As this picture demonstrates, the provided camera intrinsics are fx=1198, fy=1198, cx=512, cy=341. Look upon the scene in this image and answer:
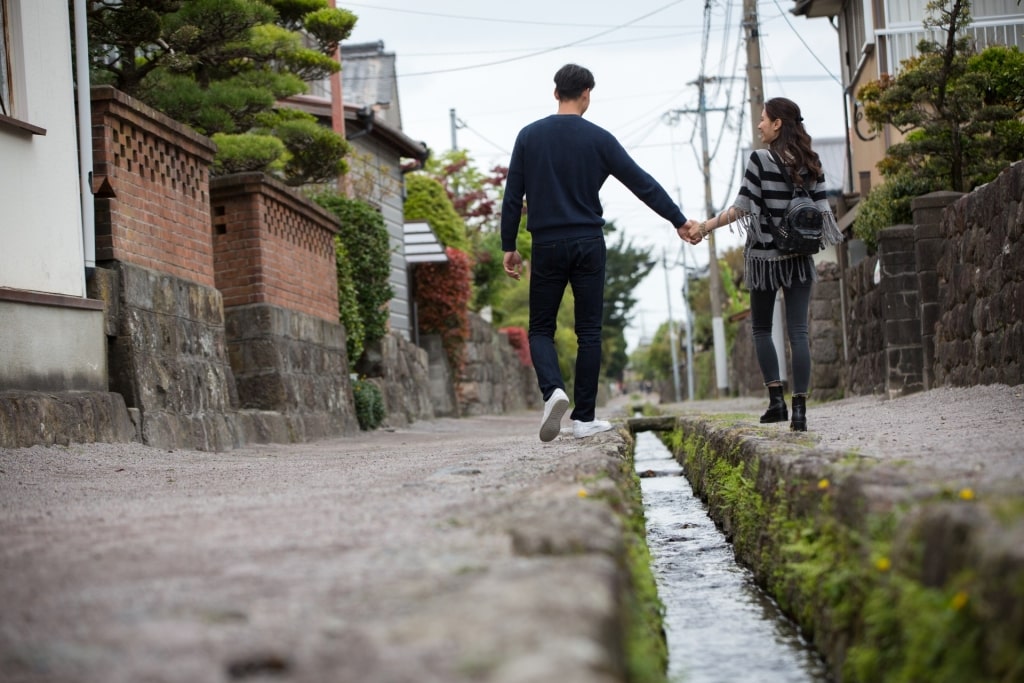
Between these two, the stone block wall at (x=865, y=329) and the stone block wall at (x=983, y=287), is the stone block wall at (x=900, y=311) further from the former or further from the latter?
the stone block wall at (x=983, y=287)

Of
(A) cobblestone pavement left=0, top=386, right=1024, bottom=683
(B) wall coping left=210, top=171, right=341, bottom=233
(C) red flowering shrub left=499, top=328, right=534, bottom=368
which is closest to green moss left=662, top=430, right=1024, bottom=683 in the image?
(A) cobblestone pavement left=0, top=386, right=1024, bottom=683

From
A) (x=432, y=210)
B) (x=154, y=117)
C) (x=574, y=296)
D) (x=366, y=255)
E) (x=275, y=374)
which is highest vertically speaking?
(x=432, y=210)

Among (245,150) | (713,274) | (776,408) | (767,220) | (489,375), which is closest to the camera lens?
(767,220)

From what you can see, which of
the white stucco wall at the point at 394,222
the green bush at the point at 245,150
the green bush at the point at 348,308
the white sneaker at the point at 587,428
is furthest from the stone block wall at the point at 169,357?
the white stucco wall at the point at 394,222

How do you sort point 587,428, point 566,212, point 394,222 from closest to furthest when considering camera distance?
point 566,212 → point 587,428 → point 394,222

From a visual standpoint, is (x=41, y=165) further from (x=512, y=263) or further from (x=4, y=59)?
(x=512, y=263)

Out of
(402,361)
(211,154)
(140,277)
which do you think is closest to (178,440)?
(140,277)

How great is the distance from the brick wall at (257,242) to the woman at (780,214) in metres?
5.53

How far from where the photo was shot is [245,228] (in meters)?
11.4

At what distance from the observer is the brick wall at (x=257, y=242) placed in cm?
1130

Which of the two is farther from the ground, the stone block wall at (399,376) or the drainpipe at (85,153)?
the drainpipe at (85,153)

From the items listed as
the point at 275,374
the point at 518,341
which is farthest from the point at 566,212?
the point at 518,341

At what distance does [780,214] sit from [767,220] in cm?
8

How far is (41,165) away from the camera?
7.52 m
